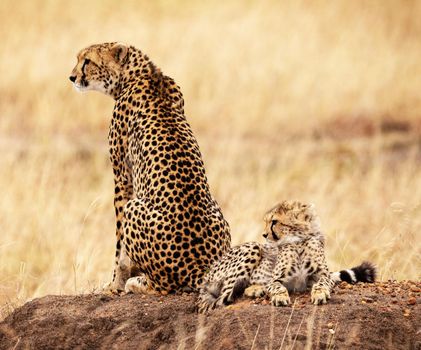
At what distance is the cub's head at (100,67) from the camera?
5.80m

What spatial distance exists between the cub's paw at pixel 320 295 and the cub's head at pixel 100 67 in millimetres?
1863

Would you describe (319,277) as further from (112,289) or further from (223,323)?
(112,289)

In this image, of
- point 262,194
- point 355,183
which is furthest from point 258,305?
point 355,183

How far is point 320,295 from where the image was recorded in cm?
452

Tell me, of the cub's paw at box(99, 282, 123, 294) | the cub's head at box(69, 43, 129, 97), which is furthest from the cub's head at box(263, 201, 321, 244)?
the cub's head at box(69, 43, 129, 97)

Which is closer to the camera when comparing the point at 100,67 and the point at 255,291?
the point at 255,291

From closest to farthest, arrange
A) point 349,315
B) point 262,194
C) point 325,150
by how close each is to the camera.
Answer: point 349,315
point 262,194
point 325,150

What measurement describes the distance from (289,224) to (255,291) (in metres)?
0.33

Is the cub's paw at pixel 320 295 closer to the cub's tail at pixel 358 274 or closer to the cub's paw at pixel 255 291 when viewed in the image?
the cub's paw at pixel 255 291

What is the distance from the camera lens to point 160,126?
544 cm

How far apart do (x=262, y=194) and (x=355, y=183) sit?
148 cm

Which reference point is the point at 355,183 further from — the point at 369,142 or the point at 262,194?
the point at 369,142

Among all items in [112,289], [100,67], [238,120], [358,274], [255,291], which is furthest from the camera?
[238,120]

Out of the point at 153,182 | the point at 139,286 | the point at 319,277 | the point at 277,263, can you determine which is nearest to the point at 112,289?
the point at 139,286
